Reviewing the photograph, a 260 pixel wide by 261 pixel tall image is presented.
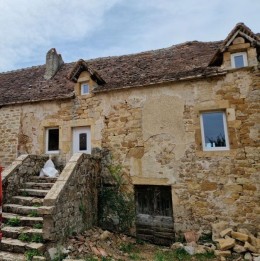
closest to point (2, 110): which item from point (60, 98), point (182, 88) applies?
point (60, 98)

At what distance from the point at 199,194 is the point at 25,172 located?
5.67 metres

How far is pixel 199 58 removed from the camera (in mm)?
8844

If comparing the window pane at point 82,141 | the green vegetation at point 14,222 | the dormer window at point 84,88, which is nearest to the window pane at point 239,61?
the dormer window at point 84,88

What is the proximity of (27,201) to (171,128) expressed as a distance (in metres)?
4.96

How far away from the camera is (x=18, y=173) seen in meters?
7.24

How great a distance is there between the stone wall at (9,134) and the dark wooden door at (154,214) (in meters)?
5.63

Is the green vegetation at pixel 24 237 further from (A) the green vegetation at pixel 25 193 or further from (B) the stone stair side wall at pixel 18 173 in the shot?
(A) the green vegetation at pixel 25 193

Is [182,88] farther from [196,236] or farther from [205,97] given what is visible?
[196,236]

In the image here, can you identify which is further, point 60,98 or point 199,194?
point 60,98

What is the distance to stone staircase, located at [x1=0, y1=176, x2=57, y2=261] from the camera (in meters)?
5.12

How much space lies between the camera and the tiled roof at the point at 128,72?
27.2 ft

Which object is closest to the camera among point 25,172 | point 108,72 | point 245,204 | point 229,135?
point 245,204

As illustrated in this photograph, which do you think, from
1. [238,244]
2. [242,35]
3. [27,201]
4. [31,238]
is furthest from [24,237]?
[242,35]

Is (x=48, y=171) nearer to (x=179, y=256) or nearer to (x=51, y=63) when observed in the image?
(x=179, y=256)
